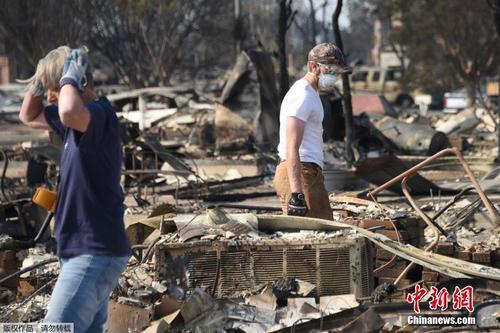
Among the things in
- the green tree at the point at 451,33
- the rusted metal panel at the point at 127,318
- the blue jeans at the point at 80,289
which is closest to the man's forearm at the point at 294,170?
the rusted metal panel at the point at 127,318

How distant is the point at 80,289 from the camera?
5129mm

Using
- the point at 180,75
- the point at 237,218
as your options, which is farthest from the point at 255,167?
the point at 180,75

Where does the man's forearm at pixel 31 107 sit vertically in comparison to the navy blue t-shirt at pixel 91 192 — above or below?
above

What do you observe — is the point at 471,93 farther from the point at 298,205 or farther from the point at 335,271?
the point at 335,271

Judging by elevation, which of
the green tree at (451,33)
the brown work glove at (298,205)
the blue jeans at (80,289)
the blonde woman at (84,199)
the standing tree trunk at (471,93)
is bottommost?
the standing tree trunk at (471,93)

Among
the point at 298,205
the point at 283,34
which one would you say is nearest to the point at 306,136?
the point at 298,205

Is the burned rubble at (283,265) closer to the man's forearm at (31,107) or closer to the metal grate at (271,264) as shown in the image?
the metal grate at (271,264)

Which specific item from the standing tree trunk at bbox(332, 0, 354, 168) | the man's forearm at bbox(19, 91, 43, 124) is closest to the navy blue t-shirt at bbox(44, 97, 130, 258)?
the man's forearm at bbox(19, 91, 43, 124)

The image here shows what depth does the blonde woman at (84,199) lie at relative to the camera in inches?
202

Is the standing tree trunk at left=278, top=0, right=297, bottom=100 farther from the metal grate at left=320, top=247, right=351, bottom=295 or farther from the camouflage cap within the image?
the metal grate at left=320, top=247, right=351, bottom=295

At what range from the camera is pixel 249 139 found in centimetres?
2244

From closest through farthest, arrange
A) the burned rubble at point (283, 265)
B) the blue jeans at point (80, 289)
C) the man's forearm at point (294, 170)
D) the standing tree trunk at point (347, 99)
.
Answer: the blue jeans at point (80, 289)
the burned rubble at point (283, 265)
the man's forearm at point (294, 170)
the standing tree trunk at point (347, 99)

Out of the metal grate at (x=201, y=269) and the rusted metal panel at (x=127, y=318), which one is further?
the metal grate at (x=201, y=269)

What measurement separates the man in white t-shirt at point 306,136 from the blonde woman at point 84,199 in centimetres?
252
